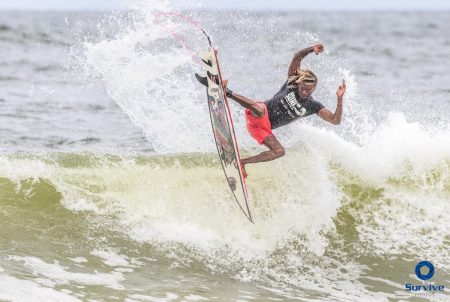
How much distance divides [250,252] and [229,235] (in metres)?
0.35

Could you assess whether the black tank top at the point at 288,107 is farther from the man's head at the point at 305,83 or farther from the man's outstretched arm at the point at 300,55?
the man's outstretched arm at the point at 300,55

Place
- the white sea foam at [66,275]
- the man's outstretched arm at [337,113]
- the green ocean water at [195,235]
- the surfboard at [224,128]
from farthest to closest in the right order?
the surfboard at [224,128] < the man's outstretched arm at [337,113] < the green ocean water at [195,235] < the white sea foam at [66,275]

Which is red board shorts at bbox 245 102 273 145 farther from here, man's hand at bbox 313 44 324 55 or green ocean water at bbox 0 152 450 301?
green ocean water at bbox 0 152 450 301

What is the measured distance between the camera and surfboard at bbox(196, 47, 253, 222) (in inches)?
307

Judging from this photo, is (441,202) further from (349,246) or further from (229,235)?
(229,235)

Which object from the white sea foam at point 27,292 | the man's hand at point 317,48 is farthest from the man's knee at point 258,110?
the white sea foam at point 27,292

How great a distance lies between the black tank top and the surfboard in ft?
1.78

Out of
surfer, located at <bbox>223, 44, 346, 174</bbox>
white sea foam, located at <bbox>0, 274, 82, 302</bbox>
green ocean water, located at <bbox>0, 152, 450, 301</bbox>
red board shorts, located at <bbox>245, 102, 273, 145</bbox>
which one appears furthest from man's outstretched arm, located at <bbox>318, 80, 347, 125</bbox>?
white sea foam, located at <bbox>0, 274, 82, 302</bbox>

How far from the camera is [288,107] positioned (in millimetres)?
8117

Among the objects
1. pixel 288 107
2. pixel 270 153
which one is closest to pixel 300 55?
pixel 288 107

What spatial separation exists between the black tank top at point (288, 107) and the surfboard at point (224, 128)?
543mm

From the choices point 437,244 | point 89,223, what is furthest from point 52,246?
point 437,244

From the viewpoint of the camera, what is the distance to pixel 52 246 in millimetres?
8008

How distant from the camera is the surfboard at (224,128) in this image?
7793mm
